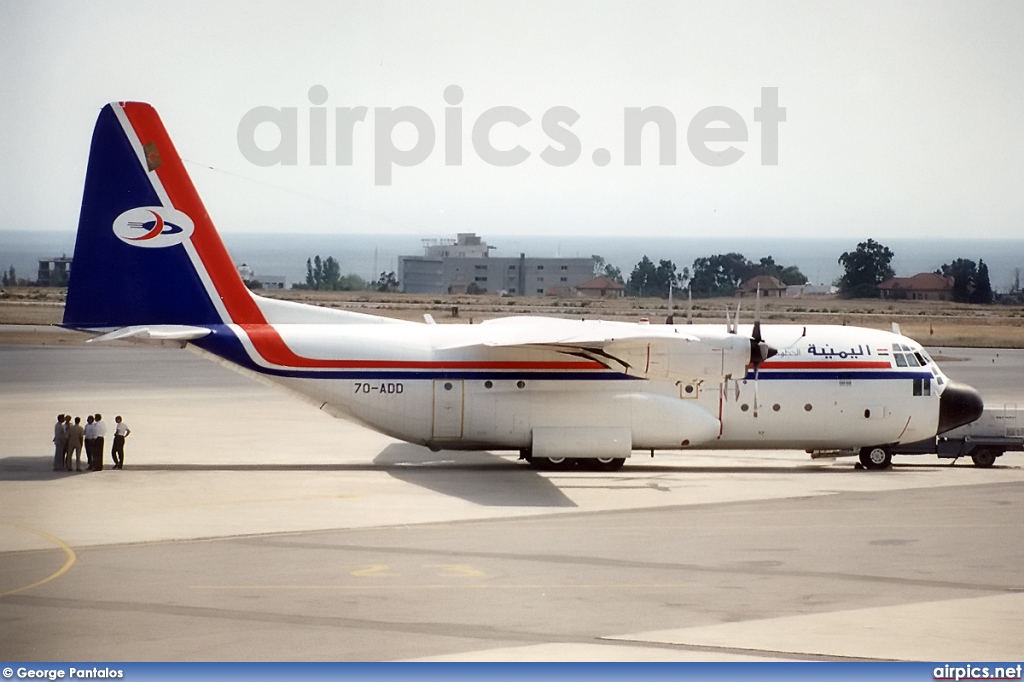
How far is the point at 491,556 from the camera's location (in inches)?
758

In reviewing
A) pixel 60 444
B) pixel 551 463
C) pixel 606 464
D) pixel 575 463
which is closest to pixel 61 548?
pixel 60 444

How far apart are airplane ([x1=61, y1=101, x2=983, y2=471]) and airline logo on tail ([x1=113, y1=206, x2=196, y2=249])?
30mm

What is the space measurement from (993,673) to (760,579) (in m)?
5.24

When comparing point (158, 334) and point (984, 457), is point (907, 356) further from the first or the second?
point (158, 334)

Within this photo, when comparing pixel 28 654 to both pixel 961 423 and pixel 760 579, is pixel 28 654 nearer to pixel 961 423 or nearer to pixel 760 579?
pixel 760 579

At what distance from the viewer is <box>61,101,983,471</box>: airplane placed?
28.3 m

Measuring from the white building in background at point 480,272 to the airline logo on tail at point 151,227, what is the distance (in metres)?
61.7

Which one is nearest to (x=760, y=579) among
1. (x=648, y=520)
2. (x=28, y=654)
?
(x=648, y=520)

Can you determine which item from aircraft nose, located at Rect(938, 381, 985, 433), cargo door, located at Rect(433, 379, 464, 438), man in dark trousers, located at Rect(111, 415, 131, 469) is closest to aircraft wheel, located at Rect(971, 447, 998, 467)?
aircraft nose, located at Rect(938, 381, 985, 433)

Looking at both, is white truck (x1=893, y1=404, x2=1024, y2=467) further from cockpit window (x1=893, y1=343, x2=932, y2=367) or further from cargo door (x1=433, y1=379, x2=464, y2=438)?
cargo door (x1=433, y1=379, x2=464, y2=438)

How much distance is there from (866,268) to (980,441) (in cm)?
5444

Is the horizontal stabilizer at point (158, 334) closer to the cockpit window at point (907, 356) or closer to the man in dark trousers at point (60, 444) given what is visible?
the man in dark trousers at point (60, 444)

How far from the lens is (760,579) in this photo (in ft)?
58.7

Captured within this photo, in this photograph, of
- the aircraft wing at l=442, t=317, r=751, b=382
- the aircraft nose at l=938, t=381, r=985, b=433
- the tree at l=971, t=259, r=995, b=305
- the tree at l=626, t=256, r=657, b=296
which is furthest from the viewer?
the tree at l=971, t=259, r=995, b=305
